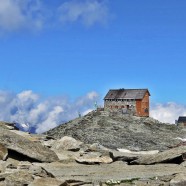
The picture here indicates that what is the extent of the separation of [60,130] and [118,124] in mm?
11062

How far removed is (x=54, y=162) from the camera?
26.9 m

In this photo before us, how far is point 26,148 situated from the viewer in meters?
27.0

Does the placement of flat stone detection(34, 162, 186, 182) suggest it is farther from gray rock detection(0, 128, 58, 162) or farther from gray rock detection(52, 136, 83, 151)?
gray rock detection(52, 136, 83, 151)

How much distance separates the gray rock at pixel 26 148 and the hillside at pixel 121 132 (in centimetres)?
3684

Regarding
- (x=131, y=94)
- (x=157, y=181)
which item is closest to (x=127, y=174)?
(x=157, y=181)

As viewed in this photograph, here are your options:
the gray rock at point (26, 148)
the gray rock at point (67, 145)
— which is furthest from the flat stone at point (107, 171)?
the gray rock at point (67, 145)

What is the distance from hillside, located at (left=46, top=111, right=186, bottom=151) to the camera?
70275mm

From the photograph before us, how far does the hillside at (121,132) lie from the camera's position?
70.3 m

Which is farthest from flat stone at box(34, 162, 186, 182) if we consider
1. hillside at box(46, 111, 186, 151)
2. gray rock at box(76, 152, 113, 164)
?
hillside at box(46, 111, 186, 151)

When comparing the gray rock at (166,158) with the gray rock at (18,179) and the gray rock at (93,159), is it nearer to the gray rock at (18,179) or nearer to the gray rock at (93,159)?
the gray rock at (93,159)

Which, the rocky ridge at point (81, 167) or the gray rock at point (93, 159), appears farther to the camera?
the gray rock at point (93, 159)

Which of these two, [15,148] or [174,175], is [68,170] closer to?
[15,148]

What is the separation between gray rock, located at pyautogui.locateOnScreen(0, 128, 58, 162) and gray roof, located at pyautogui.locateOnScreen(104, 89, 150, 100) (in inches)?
4048

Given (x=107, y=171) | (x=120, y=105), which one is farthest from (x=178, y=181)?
(x=120, y=105)
